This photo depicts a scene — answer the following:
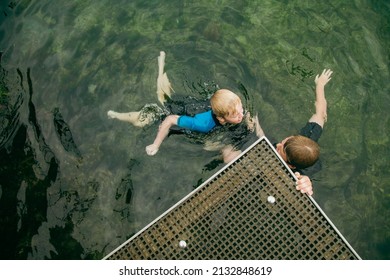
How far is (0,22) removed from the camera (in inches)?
240

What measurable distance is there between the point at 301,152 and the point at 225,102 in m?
1.06

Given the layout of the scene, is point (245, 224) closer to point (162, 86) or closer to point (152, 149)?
point (152, 149)

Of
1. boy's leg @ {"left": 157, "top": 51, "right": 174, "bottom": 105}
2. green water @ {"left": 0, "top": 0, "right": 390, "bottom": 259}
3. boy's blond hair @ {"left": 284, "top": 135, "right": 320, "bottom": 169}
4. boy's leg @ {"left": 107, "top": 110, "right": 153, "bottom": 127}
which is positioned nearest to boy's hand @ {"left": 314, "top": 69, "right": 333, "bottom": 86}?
green water @ {"left": 0, "top": 0, "right": 390, "bottom": 259}

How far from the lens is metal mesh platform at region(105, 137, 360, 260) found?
13.9 feet

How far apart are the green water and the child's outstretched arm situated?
0.43ft

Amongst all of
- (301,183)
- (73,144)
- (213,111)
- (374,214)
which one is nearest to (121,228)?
(73,144)

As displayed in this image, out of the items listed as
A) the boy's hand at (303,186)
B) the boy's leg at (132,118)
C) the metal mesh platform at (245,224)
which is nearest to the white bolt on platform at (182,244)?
the metal mesh platform at (245,224)

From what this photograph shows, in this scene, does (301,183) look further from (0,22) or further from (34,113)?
(0,22)

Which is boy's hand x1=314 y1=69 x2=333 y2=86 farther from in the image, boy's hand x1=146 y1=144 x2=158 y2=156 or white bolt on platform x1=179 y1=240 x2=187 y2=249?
white bolt on platform x1=179 y1=240 x2=187 y2=249

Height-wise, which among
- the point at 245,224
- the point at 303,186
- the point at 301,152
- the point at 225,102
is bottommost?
the point at 245,224

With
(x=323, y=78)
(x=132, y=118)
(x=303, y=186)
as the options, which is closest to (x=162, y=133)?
(x=132, y=118)

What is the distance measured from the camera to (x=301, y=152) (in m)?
4.43

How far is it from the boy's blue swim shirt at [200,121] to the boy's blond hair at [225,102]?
0.34 metres

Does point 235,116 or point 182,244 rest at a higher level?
point 235,116
